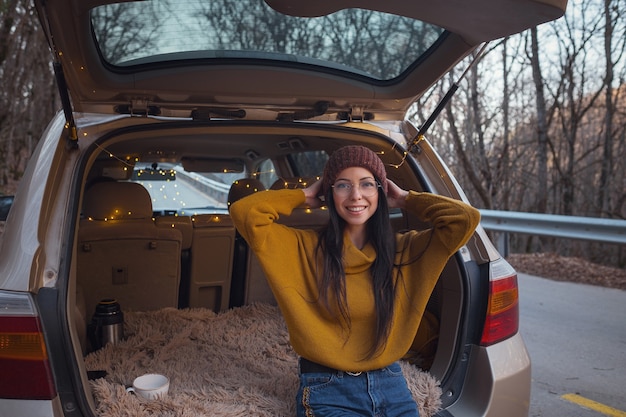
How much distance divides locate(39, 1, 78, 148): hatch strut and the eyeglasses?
3.27ft

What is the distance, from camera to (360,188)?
1767mm

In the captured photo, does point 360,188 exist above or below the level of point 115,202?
above

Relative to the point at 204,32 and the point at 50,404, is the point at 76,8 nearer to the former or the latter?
the point at 204,32

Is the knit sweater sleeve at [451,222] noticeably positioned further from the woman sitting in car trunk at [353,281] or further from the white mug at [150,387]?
the white mug at [150,387]

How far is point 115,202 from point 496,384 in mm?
2261

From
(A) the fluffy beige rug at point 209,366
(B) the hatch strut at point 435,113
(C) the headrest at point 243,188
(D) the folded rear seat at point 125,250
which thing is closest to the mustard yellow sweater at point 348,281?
(A) the fluffy beige rug at point 209,366

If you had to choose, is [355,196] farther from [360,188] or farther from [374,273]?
[374,273]

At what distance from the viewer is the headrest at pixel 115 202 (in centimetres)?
304

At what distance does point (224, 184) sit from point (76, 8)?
9.70 ft

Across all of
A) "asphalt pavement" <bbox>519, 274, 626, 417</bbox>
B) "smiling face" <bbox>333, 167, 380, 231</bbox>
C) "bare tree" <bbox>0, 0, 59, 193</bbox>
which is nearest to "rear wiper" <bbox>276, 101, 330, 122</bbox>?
"smiling face" <bbox>333, 167, 380, 231</bbox>

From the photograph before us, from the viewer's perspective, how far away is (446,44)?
6.52 ft

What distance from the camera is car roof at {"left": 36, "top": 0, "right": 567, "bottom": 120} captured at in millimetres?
1646

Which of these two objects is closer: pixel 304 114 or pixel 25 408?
pixel 25 408

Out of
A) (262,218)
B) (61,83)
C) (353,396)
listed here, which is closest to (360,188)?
(262,218)
